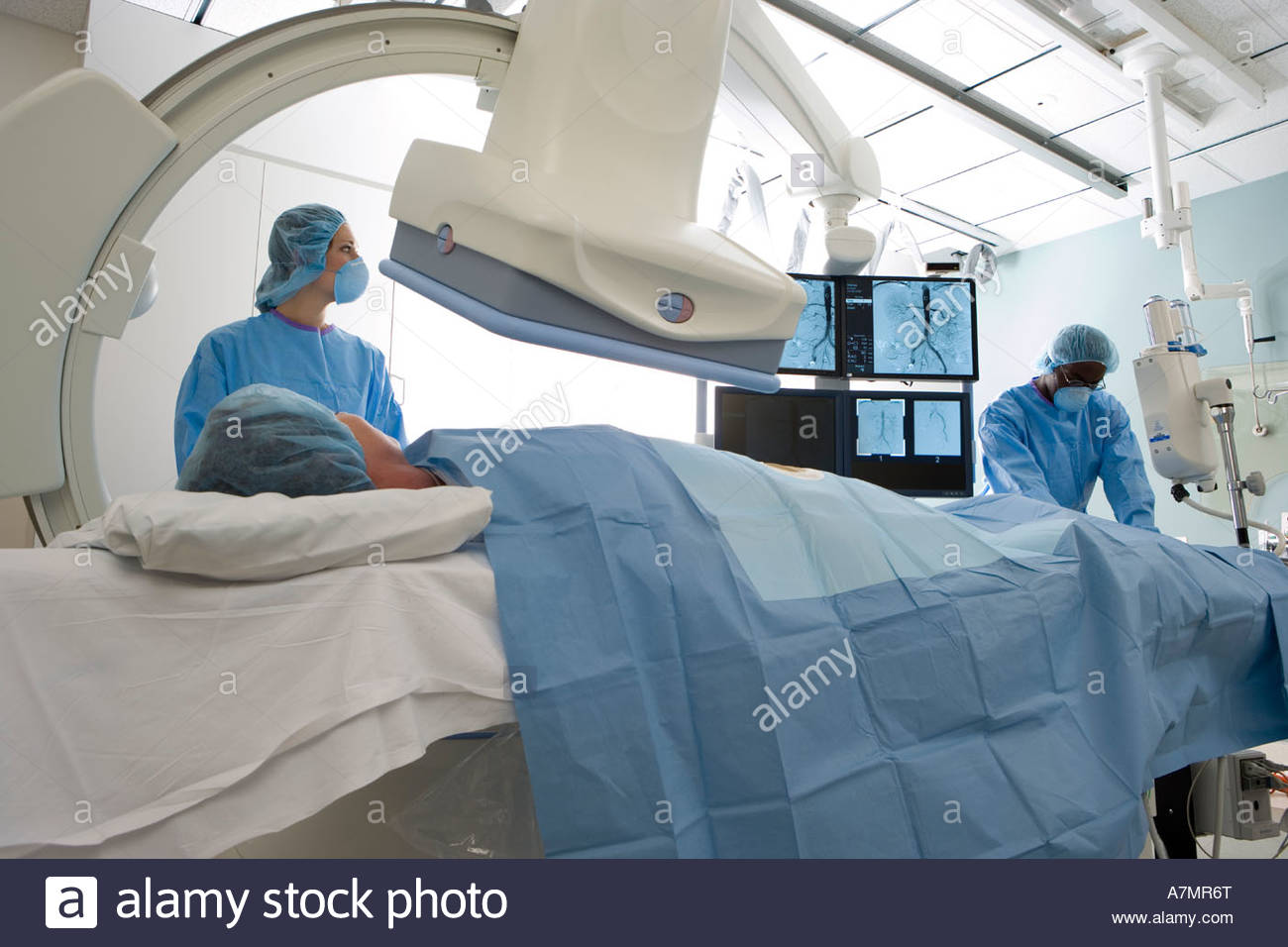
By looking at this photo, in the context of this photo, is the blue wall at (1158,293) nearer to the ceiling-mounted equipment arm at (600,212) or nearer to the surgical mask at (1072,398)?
the surgical mask at (1072,398)

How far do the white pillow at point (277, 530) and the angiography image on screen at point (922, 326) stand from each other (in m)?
2.38

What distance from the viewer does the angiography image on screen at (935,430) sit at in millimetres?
3064

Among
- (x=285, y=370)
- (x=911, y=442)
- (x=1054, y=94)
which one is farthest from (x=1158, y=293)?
(x=285, y=370)

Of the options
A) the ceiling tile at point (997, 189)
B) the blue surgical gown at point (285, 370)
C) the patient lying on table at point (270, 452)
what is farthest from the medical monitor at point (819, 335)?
the ceiling tile at point (997, 189)

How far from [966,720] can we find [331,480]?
37.2 inches

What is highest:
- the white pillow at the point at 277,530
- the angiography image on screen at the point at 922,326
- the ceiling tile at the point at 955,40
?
the ceiling tile at the point at 955,40

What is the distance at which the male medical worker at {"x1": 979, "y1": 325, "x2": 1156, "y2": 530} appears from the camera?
2.82m

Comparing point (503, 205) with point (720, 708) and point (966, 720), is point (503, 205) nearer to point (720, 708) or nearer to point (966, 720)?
point (720, 708)

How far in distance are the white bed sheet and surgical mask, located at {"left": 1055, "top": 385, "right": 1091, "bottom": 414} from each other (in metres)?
2.49

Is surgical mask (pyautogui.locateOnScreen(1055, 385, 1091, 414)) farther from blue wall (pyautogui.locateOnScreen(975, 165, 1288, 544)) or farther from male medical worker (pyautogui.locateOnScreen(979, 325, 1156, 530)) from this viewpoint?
blue wall (pyautogui.locateOnScreen(975, 165, 1288, 544))

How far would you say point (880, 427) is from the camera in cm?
303

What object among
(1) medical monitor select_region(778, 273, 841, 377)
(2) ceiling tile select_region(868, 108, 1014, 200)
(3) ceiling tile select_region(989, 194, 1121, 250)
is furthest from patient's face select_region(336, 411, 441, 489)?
(3) ceiling tile select_region(989, 194, 1121, 250)

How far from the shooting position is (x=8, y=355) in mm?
849

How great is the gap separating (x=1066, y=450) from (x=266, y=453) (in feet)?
8.69
